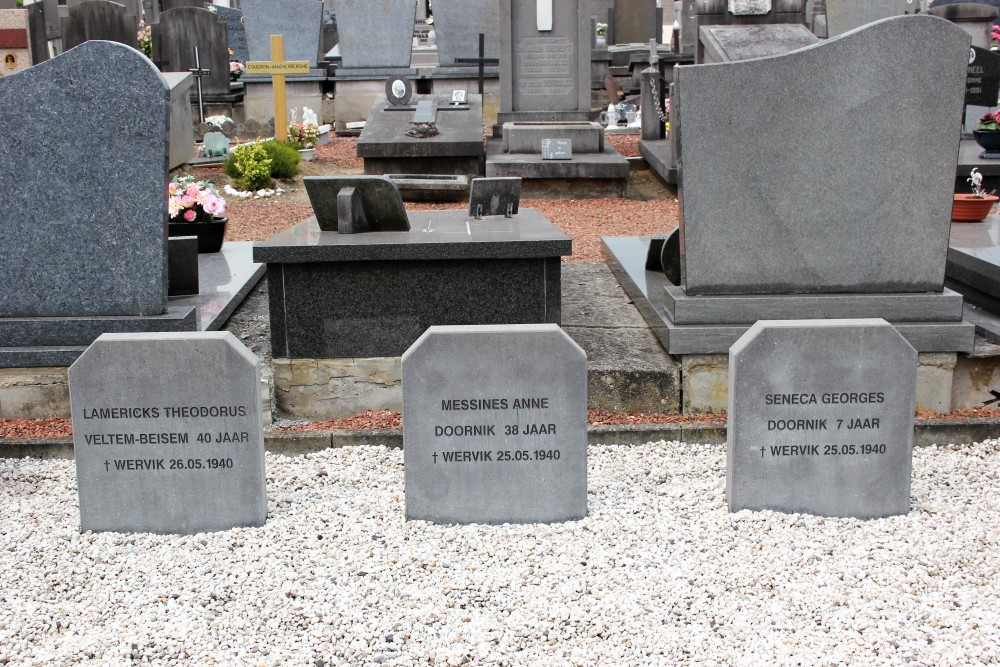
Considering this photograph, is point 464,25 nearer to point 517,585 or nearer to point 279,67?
point 279,67

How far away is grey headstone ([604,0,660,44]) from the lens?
2373 centimetres

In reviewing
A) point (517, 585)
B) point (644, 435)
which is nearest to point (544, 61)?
point (644, 435)

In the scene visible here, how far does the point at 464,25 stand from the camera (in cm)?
1798

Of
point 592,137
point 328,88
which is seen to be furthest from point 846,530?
point 328,88

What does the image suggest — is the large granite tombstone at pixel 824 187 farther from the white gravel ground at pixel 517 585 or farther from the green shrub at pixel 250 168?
the green shrub at pixel 250 168

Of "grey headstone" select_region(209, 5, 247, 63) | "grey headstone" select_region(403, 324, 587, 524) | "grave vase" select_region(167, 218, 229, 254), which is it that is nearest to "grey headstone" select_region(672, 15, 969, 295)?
"grey headstone" select_region(403, 324, 587, 524)

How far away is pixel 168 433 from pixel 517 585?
1.34 metres

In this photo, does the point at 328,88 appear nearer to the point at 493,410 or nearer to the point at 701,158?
the point at 701,158

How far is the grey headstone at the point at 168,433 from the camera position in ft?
11.8

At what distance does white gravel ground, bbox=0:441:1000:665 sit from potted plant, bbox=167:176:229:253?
114 inches

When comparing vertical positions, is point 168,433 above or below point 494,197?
below

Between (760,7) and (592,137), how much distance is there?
2.47 meters

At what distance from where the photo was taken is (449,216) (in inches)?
242

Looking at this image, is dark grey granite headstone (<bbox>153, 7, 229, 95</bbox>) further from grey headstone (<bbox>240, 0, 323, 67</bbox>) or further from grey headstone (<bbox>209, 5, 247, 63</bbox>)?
grey headstone (<bbox>209, 5, 247, 63</bbox>)
